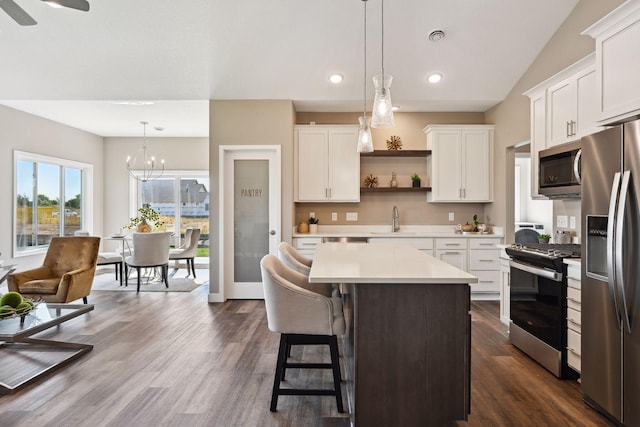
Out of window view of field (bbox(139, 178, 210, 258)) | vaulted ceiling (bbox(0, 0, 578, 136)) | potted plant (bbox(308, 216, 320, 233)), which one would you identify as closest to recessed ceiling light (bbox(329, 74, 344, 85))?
vaulted ceiling (bbox(0, 0, 578, 136))

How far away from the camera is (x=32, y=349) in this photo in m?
3.32

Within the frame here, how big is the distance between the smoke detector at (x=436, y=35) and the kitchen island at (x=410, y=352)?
9.81 ft

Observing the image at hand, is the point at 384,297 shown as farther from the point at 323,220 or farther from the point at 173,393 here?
the point at 323,220

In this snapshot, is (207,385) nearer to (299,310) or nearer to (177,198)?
(299,310)

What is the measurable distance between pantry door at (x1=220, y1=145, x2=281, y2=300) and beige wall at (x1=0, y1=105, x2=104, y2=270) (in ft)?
11.6

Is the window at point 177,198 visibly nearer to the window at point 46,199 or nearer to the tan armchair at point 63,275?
the window at point 46,199

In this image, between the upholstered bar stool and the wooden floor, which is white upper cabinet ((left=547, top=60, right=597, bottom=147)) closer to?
the wooden floor

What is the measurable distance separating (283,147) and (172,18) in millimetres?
1912

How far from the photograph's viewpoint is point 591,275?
2322 mm

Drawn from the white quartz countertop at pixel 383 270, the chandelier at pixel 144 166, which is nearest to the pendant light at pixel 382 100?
the white quartz countertop at pixel 383 270

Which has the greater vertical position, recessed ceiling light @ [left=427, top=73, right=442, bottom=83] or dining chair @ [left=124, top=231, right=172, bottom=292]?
recessed ceiling light @ [left=427, top=73, right=442, bottom=83]

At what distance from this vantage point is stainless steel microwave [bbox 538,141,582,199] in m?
3.02

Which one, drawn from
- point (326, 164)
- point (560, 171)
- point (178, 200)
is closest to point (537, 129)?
point (560, 171)

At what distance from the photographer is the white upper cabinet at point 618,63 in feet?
7.34
